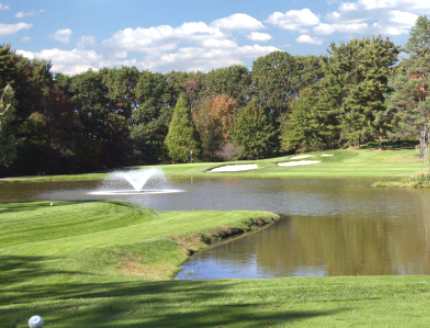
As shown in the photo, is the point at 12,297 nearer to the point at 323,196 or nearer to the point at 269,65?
the point at 323,196

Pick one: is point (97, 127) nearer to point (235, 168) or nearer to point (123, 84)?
point (123, 84)

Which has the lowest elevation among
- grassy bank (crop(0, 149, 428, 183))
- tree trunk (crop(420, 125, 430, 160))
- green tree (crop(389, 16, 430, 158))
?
grassy bank (crop(0, 149, 428, 183))

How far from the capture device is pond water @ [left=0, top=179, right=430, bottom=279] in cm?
1842

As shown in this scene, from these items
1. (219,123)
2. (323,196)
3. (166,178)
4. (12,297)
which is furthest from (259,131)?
(12,297)

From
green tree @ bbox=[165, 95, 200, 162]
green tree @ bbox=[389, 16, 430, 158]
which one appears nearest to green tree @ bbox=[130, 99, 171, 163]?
green tree @ bbox=[165, 95, 200, 162]

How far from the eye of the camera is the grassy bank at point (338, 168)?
176ft

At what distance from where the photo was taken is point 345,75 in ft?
A: 273

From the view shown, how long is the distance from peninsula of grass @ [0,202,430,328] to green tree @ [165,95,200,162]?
6099cm

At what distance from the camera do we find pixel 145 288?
11.9 m

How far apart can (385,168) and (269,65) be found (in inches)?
2397

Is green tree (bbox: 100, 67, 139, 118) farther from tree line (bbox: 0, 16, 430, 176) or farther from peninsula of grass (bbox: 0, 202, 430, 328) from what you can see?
peninsula of grass (bbox: 0, 202, 430, 328)

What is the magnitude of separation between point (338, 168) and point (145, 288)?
48.1m

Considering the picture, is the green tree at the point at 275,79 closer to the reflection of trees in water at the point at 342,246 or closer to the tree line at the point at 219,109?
the tree line at the point at 219,109

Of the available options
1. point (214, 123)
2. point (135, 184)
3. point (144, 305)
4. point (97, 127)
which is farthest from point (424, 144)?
point (144, 305)
